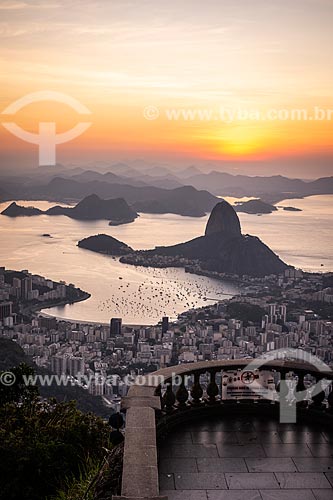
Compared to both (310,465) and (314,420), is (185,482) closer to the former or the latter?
(310,465)

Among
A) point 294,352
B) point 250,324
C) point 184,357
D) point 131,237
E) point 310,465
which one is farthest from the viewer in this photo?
point 131,237

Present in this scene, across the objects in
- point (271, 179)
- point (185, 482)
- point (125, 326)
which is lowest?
point (125, 326)

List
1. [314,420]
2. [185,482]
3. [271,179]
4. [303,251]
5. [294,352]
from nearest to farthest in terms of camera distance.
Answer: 1. [185,482]
2. [314,420]
3. [294,352]
4. [303,251]
5. [271,179]

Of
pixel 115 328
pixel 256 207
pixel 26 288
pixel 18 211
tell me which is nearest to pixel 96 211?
pixel 18 211

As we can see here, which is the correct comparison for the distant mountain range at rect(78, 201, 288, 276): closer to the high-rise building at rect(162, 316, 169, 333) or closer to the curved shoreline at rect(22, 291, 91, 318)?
the curved shoreline at rect(22, 291, 91, 318)

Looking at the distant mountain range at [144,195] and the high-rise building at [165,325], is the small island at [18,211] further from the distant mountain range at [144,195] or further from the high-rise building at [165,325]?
the high-rise building at [165,325]

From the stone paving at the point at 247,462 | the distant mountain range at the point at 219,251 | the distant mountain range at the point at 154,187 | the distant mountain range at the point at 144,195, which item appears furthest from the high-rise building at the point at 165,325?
the distant mountain range at the point at 144,195

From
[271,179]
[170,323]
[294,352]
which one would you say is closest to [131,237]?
[271,179]

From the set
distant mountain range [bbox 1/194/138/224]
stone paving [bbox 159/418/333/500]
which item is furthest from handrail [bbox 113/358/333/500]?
distant mountain range [bbox 1/194/138/224]
